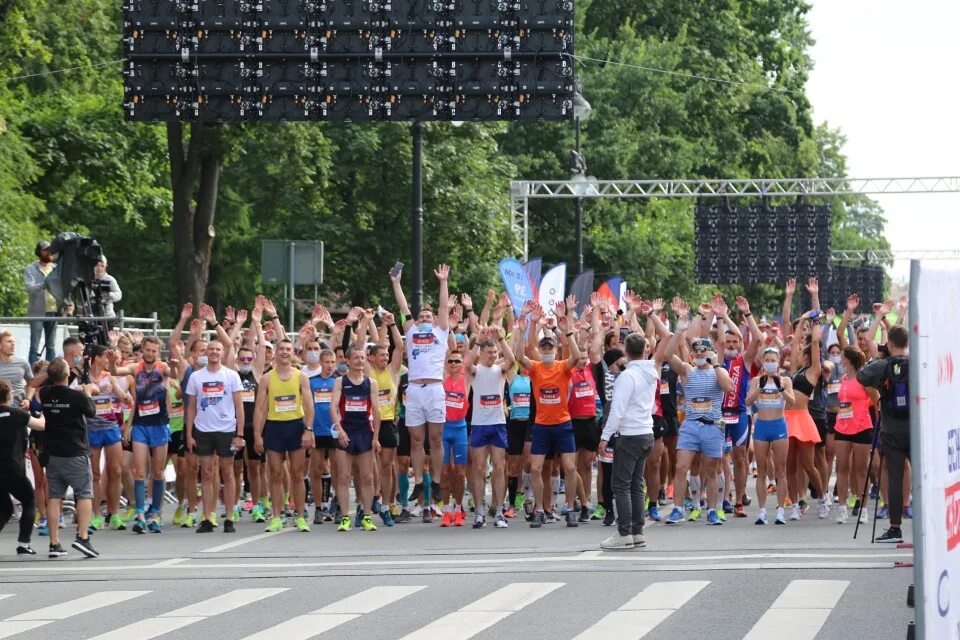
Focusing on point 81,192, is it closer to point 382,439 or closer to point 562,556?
point 382,439

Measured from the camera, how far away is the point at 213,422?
57.5 feet

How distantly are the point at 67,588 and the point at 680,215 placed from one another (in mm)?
48423

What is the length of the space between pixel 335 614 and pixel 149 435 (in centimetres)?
690

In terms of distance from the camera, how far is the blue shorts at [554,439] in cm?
1772

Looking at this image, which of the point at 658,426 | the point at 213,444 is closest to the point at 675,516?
the point at 658,426

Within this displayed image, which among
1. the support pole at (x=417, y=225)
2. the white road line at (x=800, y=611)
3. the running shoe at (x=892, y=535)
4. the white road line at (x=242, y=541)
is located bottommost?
the white road line at (x=242, y=541)

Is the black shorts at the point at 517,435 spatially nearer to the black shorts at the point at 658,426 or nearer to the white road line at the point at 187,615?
the black shorts at the point at 658,426

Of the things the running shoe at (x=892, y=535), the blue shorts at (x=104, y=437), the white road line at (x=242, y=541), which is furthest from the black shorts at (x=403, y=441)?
the running shoe at (x=892, y=535)

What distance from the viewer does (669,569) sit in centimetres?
1356

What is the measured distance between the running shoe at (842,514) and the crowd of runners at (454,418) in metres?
0.02

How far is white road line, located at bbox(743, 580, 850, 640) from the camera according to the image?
33.4 feet

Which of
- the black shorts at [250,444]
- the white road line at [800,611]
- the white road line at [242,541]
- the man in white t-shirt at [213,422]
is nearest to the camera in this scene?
the white road line at [800,611]

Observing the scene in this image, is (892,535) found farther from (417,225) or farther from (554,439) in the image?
(417,225)

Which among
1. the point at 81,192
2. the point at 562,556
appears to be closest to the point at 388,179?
the point at 81,192
